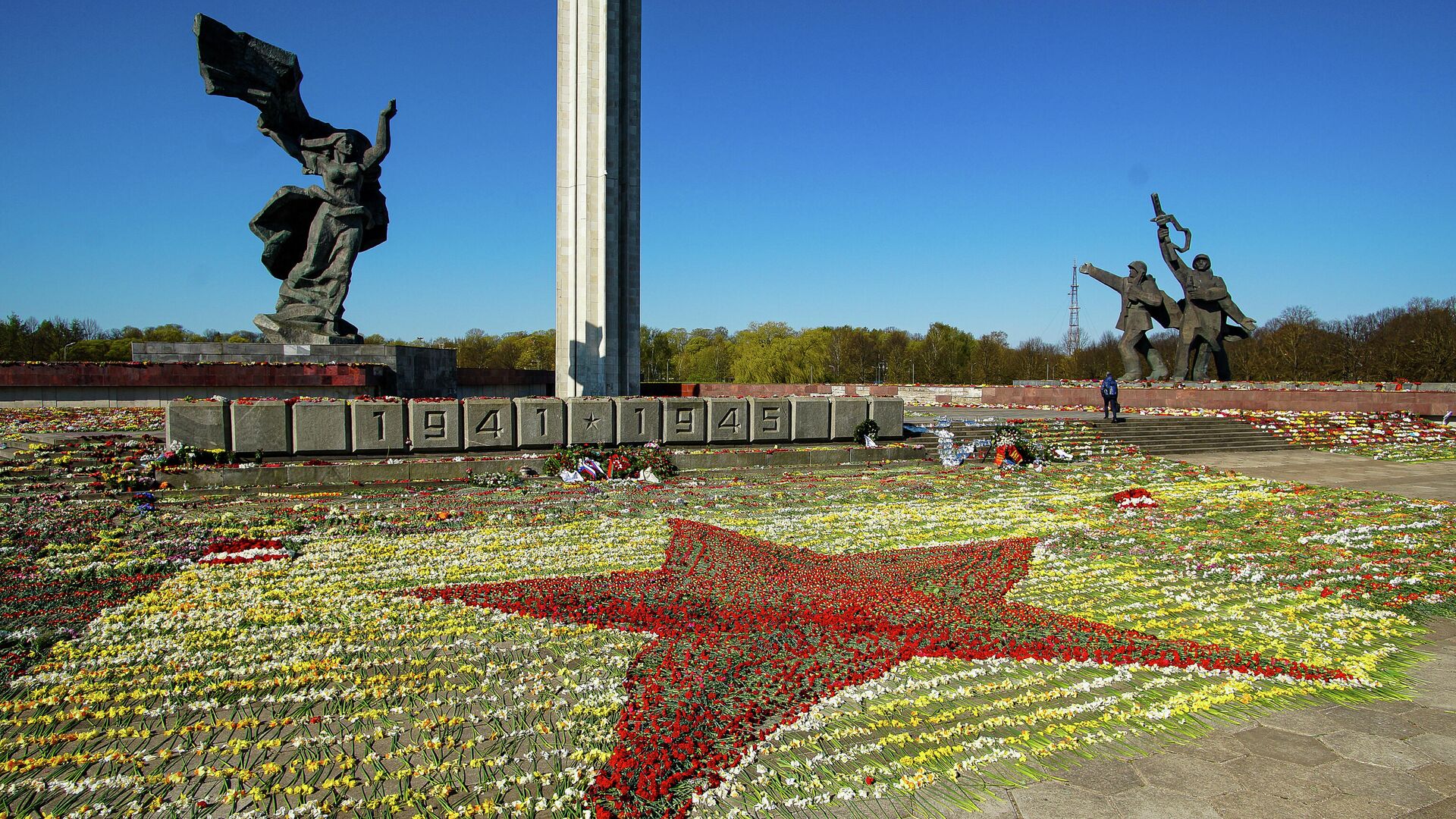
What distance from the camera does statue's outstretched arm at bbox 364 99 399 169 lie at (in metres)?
18.5

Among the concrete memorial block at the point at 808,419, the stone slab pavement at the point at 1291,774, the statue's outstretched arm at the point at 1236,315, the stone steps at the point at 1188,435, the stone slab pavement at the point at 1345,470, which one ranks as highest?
the statue's outstretched arm at the point at 1236,315

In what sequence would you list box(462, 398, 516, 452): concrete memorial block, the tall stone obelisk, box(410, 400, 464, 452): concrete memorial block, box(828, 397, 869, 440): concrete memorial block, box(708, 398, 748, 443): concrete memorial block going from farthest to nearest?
the tall stone obelisk
box(828, 397, 869, 440): concrete memorial block
box(708, 398, 748, 443): concrete memorial block
box(462, 398, 516, 452): concrete memorial block
box(410, 400, 464, 452): concrete memorial block

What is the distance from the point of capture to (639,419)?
12711 millimetres

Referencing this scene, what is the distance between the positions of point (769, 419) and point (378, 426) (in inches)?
239

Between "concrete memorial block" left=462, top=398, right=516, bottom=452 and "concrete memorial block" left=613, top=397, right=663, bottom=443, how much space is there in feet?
5.37

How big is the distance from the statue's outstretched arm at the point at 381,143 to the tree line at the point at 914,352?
7.00 metres

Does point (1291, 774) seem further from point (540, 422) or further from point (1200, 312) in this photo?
point (1200, 312)

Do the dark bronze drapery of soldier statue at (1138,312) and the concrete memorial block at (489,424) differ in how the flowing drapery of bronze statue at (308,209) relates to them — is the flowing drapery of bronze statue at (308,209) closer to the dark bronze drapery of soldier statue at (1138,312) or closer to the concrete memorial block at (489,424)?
the concrete memorial block at (489,424)

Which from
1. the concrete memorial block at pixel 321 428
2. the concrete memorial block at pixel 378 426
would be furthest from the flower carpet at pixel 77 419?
the concrete memorial block at pixel 378 426

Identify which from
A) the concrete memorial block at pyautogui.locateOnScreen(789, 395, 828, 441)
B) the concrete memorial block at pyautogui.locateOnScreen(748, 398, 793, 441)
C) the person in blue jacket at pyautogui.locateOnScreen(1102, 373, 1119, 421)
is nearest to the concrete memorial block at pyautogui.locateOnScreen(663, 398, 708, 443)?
the concrete memorial block at pyautogui.locateOnScreen(748, 398, 793, 441)

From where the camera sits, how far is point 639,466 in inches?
448

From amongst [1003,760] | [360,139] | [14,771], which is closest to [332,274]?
[360,139]

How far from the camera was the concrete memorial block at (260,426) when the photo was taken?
10.4 m

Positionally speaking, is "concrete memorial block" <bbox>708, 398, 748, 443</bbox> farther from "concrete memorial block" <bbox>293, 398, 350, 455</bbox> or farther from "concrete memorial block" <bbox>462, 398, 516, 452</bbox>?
"concrete memorial block" <bbox>293, 398, 350, 455</bbox>
